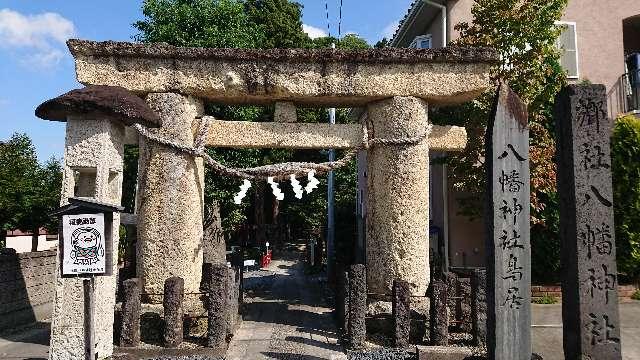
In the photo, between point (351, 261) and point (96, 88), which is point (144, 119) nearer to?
point (96, 88)

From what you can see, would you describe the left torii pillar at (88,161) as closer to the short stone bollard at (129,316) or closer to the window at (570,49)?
the short stone bollard at (129,316)

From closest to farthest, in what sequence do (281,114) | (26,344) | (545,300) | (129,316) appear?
(129,316) → (26,344) → (281,114) → (545,300)

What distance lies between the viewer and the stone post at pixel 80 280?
6.23m

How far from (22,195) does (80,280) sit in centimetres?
1159

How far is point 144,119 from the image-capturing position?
661 cm

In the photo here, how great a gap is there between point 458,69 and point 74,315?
7.23 m

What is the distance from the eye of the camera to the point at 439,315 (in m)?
7.31

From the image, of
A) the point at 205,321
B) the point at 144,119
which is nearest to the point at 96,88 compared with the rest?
the point at 144,119

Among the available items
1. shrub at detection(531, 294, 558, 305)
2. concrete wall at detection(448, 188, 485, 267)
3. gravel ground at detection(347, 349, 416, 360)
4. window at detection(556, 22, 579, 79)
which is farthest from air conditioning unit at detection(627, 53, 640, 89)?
gravel ground at detection(347, 349, 416, 360)

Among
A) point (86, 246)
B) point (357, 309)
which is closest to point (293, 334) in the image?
point (357, 309)

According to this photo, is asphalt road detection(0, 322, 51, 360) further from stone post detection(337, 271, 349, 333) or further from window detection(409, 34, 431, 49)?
window detection(409, 34, 431, 49)

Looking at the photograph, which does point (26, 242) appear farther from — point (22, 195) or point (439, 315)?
point (439, 315)

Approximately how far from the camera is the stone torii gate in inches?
306

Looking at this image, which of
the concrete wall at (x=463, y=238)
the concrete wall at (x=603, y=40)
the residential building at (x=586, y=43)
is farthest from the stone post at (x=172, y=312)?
the concrete wall at (x=603, y=40)
